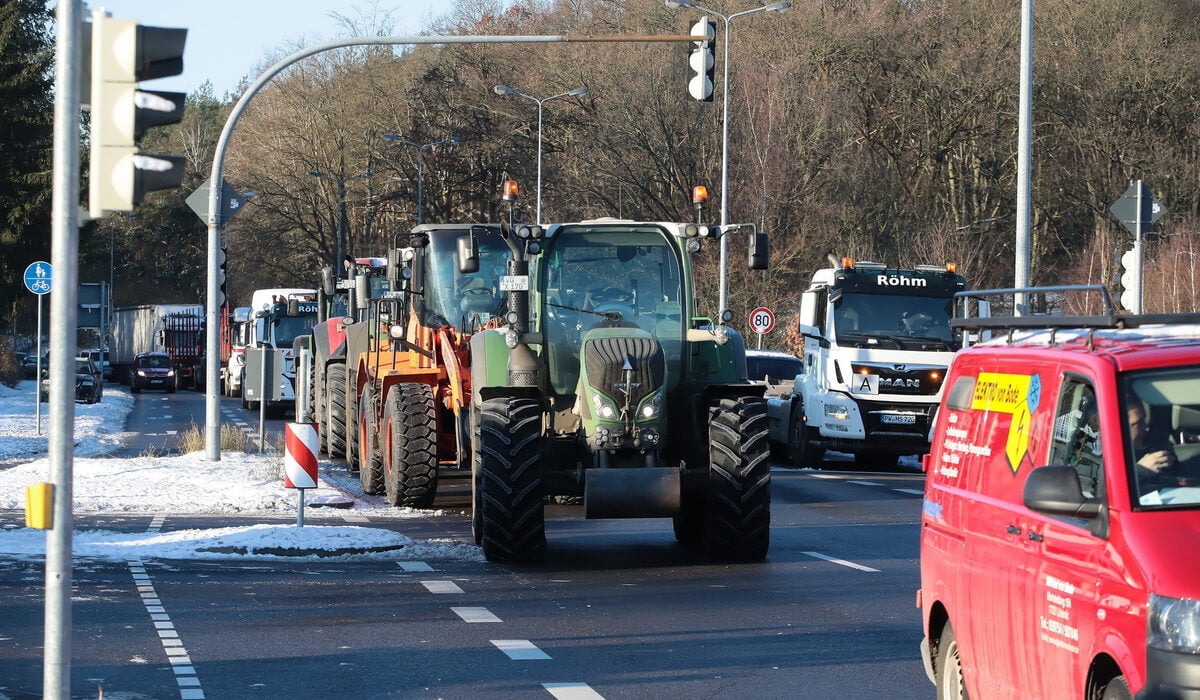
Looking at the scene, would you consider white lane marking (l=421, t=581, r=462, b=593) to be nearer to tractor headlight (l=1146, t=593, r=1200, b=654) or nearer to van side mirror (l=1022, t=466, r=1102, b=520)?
van side mirror (l=1022, t=466, r=1102, b=520)

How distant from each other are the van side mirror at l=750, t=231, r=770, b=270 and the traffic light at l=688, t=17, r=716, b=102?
5.43 meters

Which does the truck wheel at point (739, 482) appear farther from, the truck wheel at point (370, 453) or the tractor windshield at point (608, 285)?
the truck wheel at point (370, 453)

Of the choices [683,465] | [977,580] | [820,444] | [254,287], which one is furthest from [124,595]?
[254,287]

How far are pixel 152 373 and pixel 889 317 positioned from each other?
44391mm

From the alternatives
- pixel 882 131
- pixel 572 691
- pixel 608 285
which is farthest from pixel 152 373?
pixel 572 691

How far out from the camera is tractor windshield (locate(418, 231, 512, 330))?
63.6 feet

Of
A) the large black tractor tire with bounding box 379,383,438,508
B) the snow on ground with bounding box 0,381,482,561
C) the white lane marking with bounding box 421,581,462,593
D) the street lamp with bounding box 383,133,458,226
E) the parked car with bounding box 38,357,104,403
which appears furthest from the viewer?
the street lamp with bounding box 383,133,458,226

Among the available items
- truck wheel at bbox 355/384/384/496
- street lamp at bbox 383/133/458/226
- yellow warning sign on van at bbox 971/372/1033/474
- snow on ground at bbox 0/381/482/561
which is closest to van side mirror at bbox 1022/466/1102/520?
yellow warning sign on van at bbox 971/372/1033/474

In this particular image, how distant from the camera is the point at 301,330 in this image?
44.3 metres

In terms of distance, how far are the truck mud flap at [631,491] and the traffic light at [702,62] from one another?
8051 millimetres

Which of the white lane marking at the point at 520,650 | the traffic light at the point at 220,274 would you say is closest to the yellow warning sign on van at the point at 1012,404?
the white lane marking at the point at 520,650

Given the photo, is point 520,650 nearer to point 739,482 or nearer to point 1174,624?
point 739,482

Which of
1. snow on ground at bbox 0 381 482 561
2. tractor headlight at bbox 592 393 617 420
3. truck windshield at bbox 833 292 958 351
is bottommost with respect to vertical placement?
snow on ground at bbox 0 381 482 561

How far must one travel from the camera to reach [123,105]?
7.02 metres
